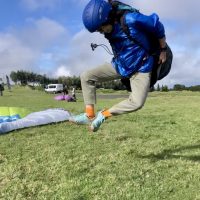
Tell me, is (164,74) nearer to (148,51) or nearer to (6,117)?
(148,51)

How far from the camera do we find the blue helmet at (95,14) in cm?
557

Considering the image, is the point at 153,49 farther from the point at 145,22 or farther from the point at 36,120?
the point at 36,120

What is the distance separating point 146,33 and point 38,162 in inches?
101

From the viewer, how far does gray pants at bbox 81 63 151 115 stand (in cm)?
597

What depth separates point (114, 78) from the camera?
6.35 m

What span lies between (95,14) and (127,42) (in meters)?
0.62

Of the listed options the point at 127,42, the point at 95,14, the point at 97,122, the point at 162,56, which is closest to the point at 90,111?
the point at 97,122

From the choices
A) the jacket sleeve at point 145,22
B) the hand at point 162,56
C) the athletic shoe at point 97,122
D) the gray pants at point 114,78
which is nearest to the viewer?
the jacket sleeve at point 145,22

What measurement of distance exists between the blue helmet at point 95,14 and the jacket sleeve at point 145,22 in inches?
12.0

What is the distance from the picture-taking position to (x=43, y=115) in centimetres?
1141

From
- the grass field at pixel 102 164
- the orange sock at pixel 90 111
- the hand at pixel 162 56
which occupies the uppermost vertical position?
the hand at pixel 162 56

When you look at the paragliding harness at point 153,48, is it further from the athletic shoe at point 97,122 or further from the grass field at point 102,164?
the grass field at point 102,164

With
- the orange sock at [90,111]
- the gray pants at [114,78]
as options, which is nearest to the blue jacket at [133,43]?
the gray pants at [114,78]

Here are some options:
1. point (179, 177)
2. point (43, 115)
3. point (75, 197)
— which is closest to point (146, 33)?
point (179, 177)
